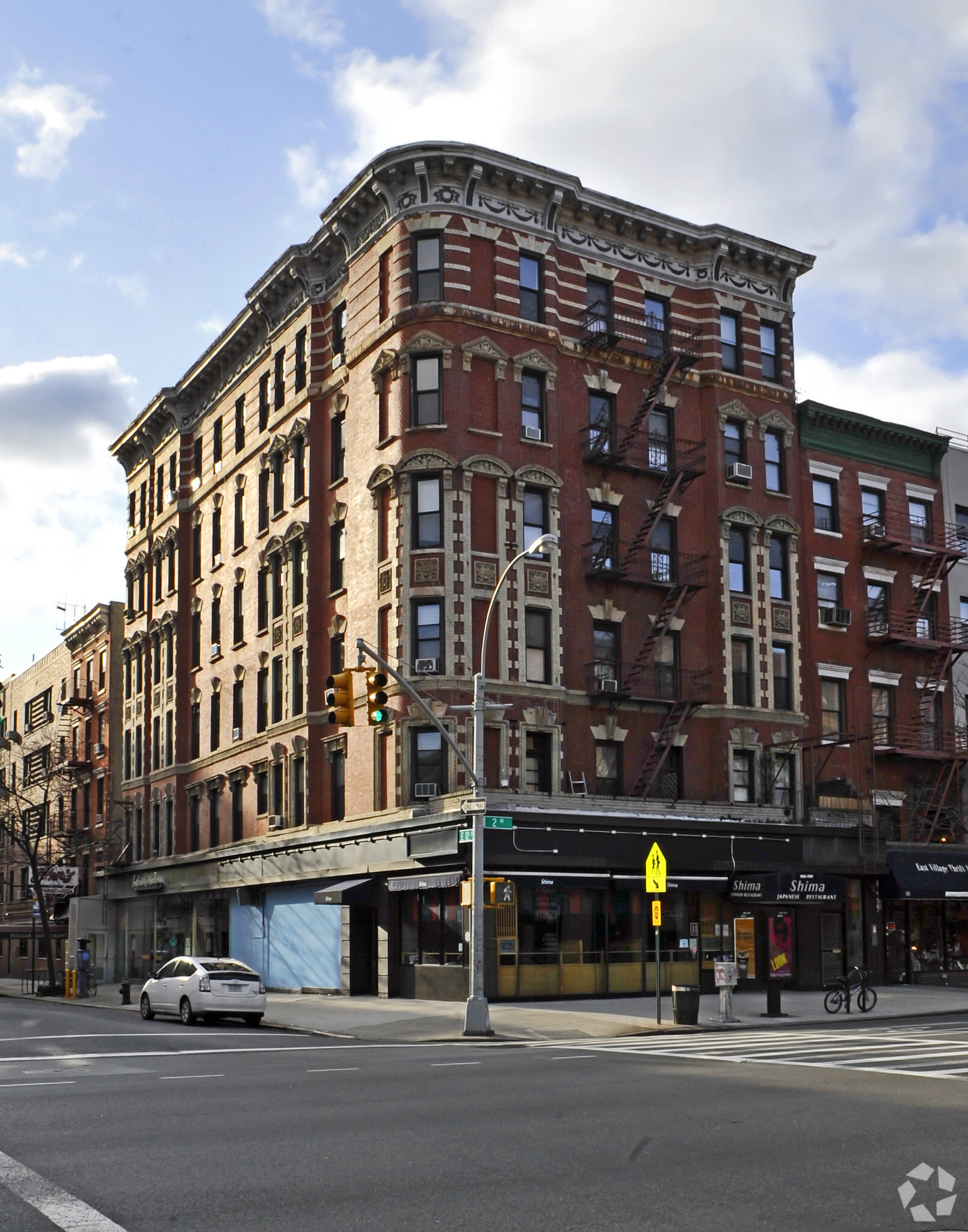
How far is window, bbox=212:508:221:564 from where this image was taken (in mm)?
54625

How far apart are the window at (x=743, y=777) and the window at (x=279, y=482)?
58.3 feet

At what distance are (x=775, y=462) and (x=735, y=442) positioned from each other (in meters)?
1.79

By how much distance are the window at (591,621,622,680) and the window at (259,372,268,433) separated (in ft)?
53.7

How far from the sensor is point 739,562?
144 ft

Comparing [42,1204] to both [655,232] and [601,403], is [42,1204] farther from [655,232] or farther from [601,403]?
[655,232]

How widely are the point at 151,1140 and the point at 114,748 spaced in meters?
56.8

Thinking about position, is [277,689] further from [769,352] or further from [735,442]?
[769,352]

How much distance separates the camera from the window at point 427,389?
3944 cm

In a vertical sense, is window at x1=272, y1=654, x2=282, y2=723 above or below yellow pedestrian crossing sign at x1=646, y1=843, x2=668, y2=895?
above

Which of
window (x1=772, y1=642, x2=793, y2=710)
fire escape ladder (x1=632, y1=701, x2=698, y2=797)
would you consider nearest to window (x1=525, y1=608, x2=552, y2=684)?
fire escape ladder (x1=632, y1=701, x2=698, y2=797)

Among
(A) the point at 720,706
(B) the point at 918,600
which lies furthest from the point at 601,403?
(B) the point at 918,600

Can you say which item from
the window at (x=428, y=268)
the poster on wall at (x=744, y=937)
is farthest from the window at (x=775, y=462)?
the poster on wall at (x=744, y=937)

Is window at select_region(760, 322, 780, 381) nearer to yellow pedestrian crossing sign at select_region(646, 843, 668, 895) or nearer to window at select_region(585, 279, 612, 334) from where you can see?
window at select_region(585, 279, 612, 334)

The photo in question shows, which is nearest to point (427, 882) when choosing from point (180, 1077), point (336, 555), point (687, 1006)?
point (687, 1006)
